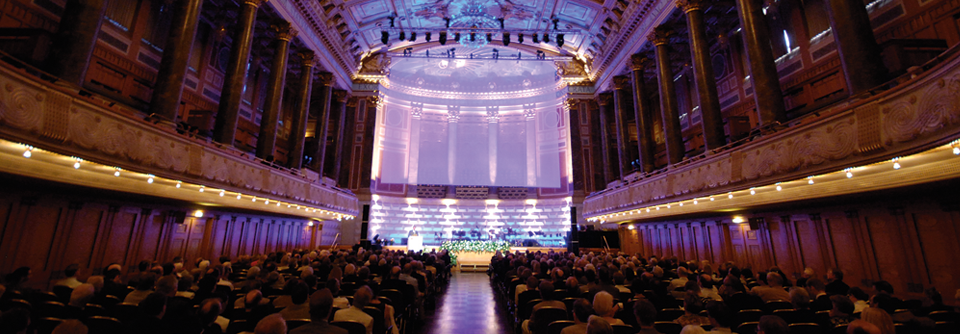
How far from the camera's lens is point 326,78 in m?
21.1

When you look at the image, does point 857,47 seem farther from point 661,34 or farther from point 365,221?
point 365,221

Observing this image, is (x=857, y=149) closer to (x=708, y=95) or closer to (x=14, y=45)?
(x=708, y=95)

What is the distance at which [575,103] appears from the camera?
24.5 m

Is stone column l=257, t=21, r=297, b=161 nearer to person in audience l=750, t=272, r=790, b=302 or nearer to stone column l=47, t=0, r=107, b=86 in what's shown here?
stone column l=47, t=0, r=107, b=86

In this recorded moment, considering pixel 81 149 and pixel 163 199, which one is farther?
pixel 163 199

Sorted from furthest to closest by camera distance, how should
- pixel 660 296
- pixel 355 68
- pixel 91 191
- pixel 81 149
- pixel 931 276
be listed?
pixel 355 68 → pixel 91 191 → pixel 931 276 → pixel 81 149 → pixel 660 296

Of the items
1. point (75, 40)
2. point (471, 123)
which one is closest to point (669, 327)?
point (75, 40)

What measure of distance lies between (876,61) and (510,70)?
23.3 meters

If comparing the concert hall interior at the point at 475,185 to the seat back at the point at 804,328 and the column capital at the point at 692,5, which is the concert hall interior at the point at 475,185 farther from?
the column capital at the point at 692,5

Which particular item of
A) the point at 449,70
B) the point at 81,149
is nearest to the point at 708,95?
the point at 81,149

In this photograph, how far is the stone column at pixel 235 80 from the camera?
1224 cm

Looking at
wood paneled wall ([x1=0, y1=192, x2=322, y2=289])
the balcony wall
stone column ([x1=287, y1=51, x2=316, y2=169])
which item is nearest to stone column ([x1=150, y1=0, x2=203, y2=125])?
wood paneled wall ([x1=0, y1=192, x2=322, y2=289])

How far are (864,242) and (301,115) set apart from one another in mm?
20181

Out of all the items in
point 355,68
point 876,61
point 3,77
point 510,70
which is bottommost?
point 3,77
